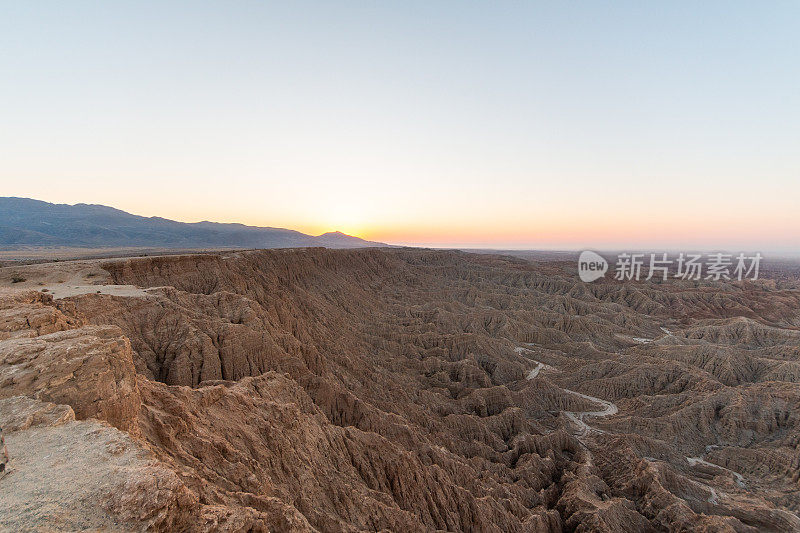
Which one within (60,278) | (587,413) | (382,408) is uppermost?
(60,278)

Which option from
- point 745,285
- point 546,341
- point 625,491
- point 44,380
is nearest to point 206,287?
point 44,380

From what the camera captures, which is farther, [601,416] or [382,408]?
[601,416]

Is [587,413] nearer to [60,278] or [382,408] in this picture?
[382,408]

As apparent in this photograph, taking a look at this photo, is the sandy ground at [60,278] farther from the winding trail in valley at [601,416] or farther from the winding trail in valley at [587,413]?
the winding trail in valley at [601,416]

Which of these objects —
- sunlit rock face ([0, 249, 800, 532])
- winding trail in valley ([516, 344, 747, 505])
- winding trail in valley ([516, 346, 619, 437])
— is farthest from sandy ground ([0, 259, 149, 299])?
A: winding trail in valley ([516, 344, 747, 505])

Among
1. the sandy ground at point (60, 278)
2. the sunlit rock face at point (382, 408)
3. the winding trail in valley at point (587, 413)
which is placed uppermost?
the sandy ground at point (60, 278)

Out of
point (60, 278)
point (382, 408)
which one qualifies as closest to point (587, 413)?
point (382, 408)

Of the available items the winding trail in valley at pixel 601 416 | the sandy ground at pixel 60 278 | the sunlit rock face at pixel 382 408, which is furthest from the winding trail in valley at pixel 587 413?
the sandy ground at pixel 60 278

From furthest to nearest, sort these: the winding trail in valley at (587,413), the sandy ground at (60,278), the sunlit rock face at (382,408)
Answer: the winding trail in valley at (587,413) → the sandy ground at (60,278) → the sunlit rock face at (382,408)
